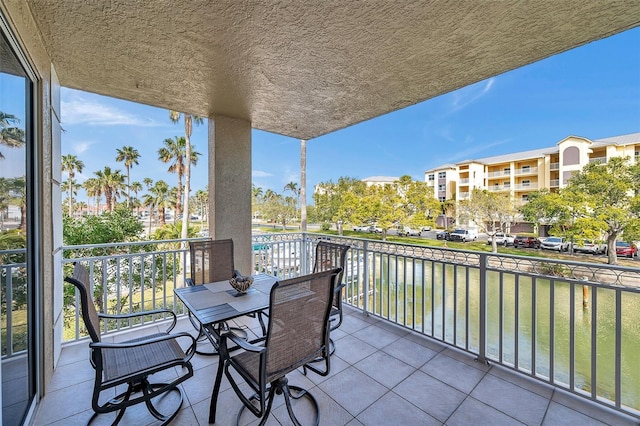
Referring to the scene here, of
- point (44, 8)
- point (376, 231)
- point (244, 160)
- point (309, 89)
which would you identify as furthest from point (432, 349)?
point (376, 231)

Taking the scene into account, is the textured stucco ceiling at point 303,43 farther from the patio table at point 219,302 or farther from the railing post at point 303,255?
the railing post at point 303,255

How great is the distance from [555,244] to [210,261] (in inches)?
707

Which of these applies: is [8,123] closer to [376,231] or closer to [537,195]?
[537,195]

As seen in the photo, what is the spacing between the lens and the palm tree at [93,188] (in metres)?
18.1

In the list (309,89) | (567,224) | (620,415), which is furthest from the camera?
(567,224)

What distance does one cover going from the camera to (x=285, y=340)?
1.42 m

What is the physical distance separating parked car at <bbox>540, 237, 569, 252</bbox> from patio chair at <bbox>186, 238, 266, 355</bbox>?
16891mm

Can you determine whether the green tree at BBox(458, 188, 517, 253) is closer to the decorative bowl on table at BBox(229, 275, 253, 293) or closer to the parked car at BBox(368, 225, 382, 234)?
the parked car at BBox(368, 225, 382, 234)

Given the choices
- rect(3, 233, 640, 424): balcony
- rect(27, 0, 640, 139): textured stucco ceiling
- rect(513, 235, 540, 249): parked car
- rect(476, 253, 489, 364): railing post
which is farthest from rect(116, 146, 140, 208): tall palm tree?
rect(513, 235, 540, 249): parked car

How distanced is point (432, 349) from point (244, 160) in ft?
11.0

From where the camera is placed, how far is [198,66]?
7.64 ft

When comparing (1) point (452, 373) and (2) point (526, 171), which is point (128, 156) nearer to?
(1) point (452, 373)

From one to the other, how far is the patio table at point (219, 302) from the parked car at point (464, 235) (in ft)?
61.5

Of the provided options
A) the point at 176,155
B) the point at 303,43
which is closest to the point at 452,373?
the point at 303,43
